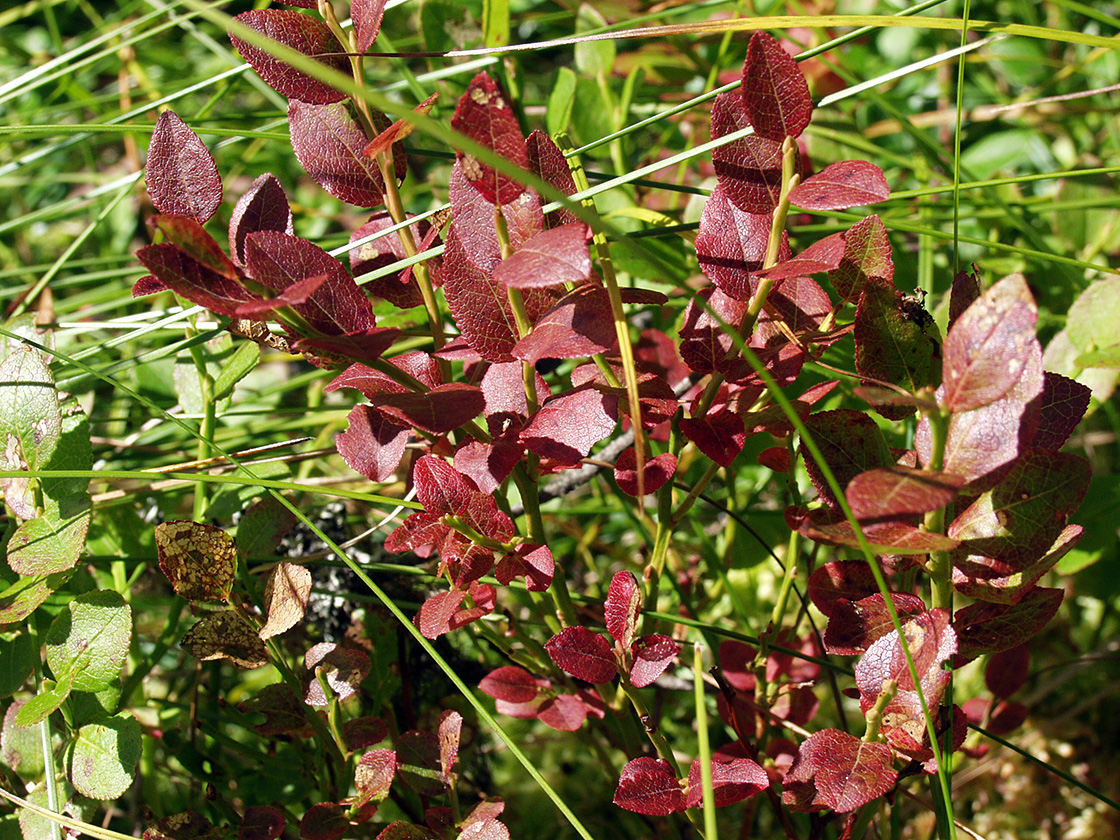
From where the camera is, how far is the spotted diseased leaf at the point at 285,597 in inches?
24.6

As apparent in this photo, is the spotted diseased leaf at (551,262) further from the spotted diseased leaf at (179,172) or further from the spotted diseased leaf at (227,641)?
the spotted diseased leaf at (227,641)

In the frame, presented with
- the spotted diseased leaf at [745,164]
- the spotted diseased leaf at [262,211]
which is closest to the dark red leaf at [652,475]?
the spotted diseased leaf at [745,164]

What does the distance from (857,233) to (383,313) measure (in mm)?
446

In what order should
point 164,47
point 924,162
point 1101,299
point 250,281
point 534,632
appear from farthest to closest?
point 164,47, point 924,162, point 534,632, point 1101,299, point 250,281

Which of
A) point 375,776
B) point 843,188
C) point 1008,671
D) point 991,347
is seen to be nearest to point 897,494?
point 991,347

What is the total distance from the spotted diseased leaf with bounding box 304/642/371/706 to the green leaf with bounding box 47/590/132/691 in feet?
0.42

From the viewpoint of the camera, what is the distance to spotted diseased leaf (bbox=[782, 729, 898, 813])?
1.72ft

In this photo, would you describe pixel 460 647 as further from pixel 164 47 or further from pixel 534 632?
pixel 164 47

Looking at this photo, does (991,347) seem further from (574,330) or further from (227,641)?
(227,641)

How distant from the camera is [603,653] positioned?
0.57 meters

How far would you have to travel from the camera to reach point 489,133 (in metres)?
0.47

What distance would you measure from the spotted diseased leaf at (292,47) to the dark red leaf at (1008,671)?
74 cm

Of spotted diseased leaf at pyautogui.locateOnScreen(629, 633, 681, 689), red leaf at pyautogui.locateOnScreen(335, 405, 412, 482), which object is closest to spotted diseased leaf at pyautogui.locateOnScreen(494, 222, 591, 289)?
red leaf at pyautogui.locateOnScreen(335, 405, 412, 482)

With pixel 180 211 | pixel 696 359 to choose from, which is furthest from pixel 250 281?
pixel 696 359
